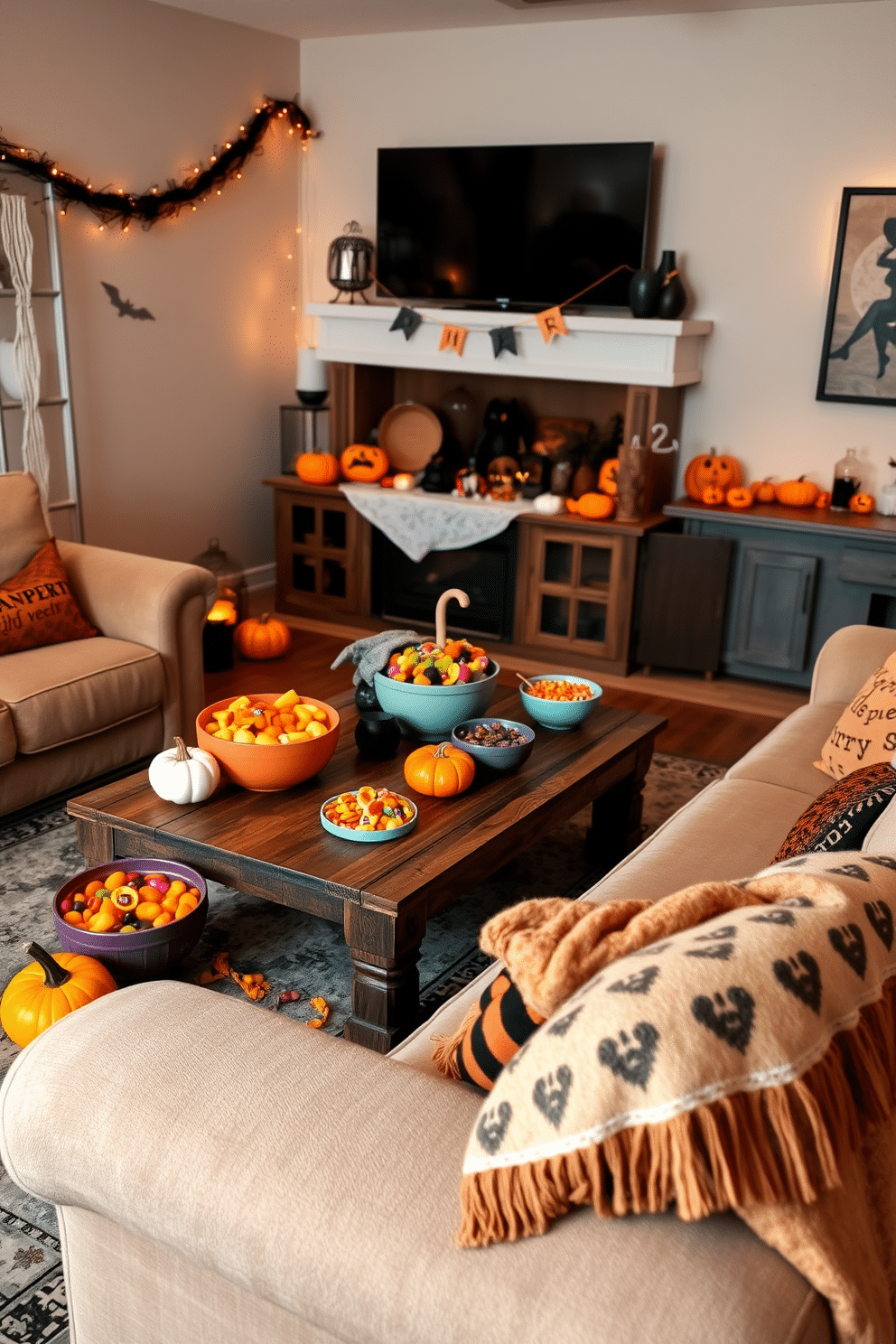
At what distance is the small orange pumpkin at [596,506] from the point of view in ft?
15.8

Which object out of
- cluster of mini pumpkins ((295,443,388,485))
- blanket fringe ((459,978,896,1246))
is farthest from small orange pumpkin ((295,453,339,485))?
blanket fringe ((459,978,896,1246))

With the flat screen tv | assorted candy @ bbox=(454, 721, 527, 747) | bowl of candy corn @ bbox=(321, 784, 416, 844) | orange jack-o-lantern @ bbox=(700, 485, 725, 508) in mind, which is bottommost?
bowl of candy corn @ bbox=(321, 784, 416, 844)

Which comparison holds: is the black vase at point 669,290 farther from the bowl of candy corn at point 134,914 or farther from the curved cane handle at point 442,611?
the bowl of candy corn at point 134,914

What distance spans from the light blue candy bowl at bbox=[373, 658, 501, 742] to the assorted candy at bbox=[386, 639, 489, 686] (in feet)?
0.07

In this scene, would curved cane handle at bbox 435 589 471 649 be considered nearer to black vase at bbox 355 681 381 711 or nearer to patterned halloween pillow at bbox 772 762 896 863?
black vase at bbox 355 681 381 711

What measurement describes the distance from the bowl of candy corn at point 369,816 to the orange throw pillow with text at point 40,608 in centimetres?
→ 142

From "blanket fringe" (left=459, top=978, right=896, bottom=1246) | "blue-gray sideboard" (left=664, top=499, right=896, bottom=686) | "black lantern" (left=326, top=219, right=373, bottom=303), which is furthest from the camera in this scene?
"black lantern" (left=326, top=219, right=373, bottom=303)

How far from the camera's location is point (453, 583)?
523cm

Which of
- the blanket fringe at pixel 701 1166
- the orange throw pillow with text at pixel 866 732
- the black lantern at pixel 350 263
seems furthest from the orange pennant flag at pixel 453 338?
the blanket fringe at pixel 701 1166

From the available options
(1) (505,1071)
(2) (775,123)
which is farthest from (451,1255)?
(2) (775,123)

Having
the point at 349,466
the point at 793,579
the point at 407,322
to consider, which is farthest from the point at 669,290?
the point at 349,466

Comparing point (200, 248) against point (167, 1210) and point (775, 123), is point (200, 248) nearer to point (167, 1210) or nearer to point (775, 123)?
point (775, 123)

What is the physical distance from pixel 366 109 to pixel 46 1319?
5216 mm

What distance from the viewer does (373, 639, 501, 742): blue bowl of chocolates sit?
276 centimetres
